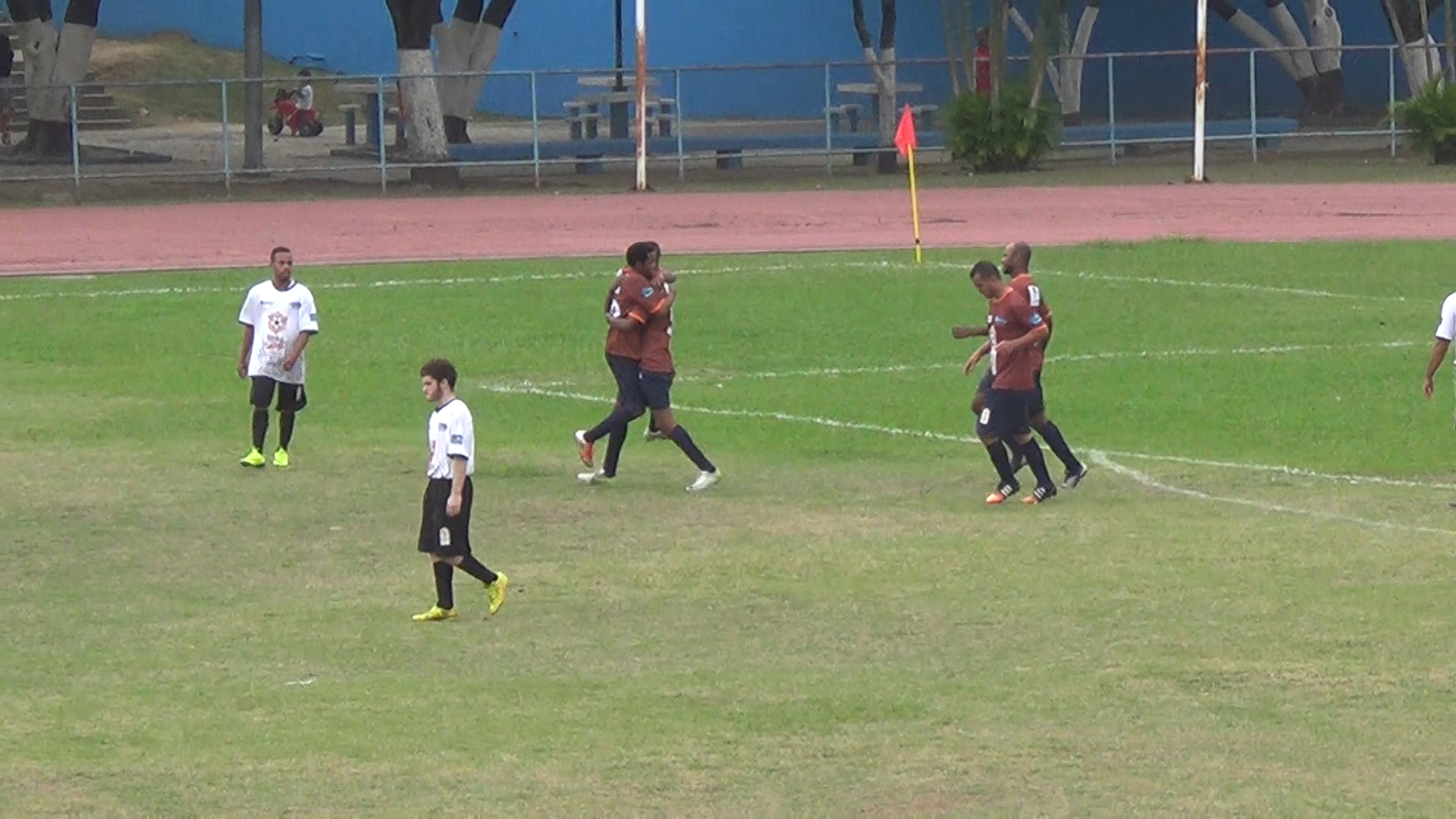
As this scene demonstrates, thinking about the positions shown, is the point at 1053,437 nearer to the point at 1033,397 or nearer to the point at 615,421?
the point at 1033,397

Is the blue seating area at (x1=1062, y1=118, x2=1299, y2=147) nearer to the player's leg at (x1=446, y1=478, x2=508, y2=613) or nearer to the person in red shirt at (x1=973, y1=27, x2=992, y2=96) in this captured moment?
the person in red shirt at (x1=973, y1=27, x2=992, y2=96)

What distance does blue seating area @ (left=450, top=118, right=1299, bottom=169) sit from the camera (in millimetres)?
45906

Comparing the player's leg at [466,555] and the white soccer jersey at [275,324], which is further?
the white soccer jersey at [275,324]

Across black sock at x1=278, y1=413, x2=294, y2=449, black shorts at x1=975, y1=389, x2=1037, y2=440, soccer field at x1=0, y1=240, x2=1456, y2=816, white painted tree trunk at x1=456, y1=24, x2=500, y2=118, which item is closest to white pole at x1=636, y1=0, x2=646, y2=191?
white painted tree trunk at x1=456, y1=24, x2=500, y2=118

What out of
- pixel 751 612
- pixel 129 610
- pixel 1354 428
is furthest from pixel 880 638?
pixel 1354 428

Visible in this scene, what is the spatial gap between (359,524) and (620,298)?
240 cm

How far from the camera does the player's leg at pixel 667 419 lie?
55.2 feet

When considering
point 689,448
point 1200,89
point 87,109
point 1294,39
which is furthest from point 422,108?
point 689,448

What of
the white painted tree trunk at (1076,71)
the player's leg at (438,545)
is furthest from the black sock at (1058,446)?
the white painted tree trunk at (1076,71)

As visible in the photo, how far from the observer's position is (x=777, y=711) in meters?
10.5

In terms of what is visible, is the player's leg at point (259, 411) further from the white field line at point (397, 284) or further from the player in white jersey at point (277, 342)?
the white field line at point (397, 284)

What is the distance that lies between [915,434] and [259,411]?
4978 millimetres

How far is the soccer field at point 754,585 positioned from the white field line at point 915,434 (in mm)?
79

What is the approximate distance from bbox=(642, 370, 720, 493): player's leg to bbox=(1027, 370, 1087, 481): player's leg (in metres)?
2.20
